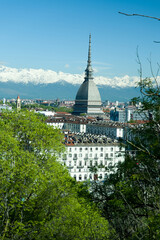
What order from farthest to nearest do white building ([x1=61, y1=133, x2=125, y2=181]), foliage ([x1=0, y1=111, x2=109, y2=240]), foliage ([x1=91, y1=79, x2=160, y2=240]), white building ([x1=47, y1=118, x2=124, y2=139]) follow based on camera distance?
white building ([x1=47, y1=118, x2=124, y2=139]), white building ([x1=61, y1=133, x2=125, y2=181]), foliage ([x1=0, y1=111, x2=109, y2=240]), foliage ([x1=91, y1=79, x2=160, y2=240])

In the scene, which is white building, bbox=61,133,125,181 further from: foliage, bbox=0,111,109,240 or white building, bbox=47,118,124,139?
white building, bbox=47,118,124,139

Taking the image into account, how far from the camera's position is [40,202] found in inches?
852

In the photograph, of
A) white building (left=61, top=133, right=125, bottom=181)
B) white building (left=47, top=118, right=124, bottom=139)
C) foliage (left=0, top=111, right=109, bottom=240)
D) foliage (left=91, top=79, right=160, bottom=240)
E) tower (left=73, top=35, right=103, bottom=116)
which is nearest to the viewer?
foliage (left=91, top=79, right=160, bottom=240)

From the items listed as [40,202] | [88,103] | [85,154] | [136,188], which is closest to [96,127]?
[85,154]

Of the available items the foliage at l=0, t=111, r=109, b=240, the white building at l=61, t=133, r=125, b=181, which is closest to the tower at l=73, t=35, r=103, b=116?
the white building at l=61, t=133, r=125, b=181

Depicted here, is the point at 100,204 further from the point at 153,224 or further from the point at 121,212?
the point at 153,224

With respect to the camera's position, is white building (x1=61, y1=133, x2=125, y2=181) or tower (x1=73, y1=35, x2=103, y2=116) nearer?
white building (x1=61, y1=133, x2=125, y2=181)

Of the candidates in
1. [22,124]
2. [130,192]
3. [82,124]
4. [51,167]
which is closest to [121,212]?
[130,192]

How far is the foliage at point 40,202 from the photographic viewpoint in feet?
62.7

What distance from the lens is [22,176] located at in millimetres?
20750

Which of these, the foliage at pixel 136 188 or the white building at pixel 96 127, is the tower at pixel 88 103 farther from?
the foliage at pixel 136 188

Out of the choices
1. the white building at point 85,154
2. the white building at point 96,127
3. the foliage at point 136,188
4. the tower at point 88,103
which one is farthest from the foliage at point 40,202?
the tower at point 88,103

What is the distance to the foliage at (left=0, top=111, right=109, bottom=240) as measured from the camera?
19.1 meters

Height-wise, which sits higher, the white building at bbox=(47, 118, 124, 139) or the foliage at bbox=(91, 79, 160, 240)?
the white building at bbox=(47, 118, 124, 139)
